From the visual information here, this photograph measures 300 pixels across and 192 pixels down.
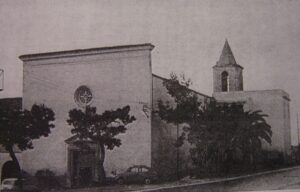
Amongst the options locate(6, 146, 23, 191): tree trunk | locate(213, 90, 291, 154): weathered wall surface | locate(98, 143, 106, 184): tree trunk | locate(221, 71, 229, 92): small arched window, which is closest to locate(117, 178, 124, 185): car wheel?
locate(98, 143, 106, 184): tree trunk

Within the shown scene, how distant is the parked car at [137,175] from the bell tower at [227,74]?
2.80ft

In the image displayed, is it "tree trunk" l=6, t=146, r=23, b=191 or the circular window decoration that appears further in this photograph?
the circular window decoration

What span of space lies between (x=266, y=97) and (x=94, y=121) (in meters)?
1.32

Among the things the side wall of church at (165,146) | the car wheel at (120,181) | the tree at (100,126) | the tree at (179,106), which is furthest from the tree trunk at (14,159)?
the tree at (179,106)

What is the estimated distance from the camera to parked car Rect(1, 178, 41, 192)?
3.97 metres

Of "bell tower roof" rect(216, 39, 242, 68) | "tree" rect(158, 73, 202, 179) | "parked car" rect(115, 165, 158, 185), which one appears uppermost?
"bell tower roof" rect(216, 39, 242, 68)

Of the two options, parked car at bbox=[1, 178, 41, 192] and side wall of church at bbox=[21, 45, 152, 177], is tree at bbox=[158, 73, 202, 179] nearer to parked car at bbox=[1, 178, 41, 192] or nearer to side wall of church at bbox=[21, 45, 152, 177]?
side wall of church at bbox=[21, 45, 152, 177]

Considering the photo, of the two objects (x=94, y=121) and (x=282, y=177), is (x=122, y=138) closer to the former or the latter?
(x=94, y=121)

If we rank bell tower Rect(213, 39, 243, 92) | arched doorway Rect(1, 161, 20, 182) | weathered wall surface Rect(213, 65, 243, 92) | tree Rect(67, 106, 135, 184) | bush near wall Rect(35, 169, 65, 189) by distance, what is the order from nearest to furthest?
arched doorway Rect(1, 161, 20, 182), bush near wall Rect(35, 169, 65, 189), tree Rect(67, 106, 135, 184), bell tower Rect(213, 39, 243, 92), weathered wall surface Rect(213, 65, 243, 92)

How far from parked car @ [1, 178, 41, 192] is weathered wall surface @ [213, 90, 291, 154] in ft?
5.07

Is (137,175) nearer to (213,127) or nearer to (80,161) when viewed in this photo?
(80,161)

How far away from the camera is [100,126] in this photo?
167 inches

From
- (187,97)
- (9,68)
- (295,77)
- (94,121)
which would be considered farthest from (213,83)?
(9,68)

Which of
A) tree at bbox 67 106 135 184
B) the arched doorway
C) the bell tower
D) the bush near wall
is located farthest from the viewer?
the bell tower
